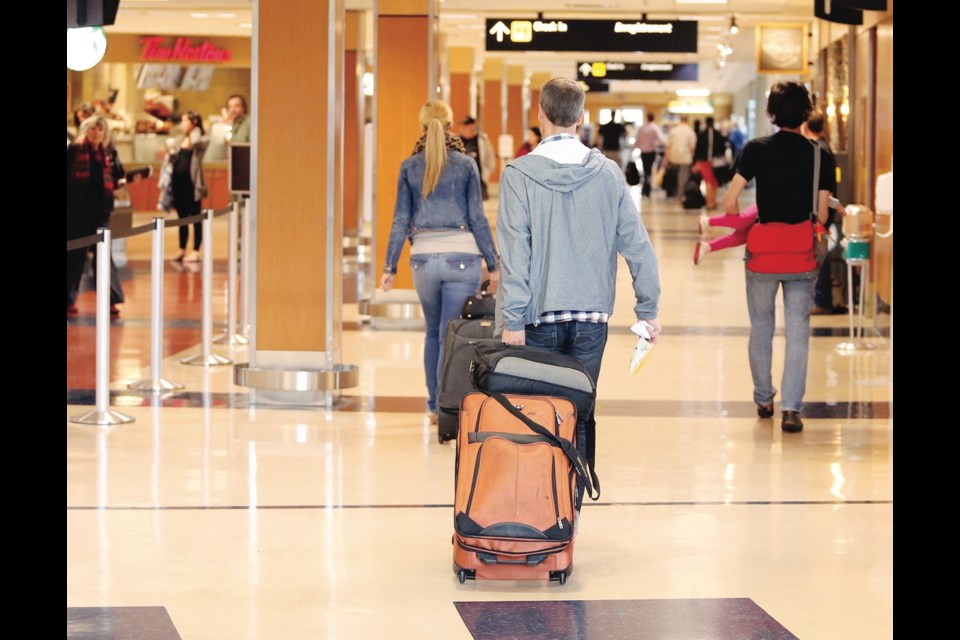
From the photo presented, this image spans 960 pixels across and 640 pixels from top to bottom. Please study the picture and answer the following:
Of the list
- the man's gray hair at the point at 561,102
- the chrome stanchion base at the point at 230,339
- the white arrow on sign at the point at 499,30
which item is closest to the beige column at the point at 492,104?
the white arrow on sign at the point at 499,30

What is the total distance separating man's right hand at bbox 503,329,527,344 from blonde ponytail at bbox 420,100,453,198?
2.40 meters

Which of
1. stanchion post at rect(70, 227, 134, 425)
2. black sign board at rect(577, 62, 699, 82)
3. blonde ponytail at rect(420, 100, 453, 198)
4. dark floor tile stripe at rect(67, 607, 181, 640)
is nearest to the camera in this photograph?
dark floor tile stripe at rect(67, 607, 181, 640)

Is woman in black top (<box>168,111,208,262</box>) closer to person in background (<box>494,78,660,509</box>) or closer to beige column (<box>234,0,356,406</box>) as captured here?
beige column (<box>234,0,356,406</box>)

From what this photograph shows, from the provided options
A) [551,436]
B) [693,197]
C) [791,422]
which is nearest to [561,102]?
[551,436]

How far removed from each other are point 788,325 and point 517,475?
299 centimetres

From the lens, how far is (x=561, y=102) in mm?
4473

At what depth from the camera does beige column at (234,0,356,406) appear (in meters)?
7.55

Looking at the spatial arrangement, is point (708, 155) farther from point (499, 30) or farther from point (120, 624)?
point (120, 624)

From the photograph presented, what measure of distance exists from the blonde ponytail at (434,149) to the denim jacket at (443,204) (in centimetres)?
4

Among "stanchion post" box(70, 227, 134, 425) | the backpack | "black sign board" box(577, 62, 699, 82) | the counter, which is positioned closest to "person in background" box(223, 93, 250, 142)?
"stanchion post" box(70, 227, 134, 425)

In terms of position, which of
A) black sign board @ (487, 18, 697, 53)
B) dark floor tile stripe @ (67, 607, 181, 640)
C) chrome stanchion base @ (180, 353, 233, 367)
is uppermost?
black sign board @ (487, 18, 697, 53)
